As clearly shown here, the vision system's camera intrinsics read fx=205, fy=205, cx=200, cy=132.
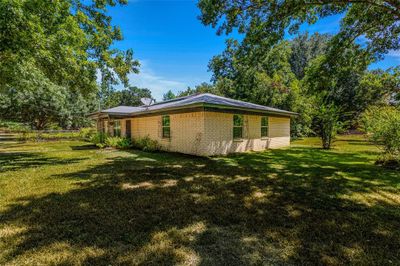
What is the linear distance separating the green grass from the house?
416 centimetres

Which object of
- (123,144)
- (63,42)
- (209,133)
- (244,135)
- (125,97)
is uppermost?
(125,97)

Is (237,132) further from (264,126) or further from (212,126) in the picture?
(264,126)

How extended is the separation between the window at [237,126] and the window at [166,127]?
386 cm

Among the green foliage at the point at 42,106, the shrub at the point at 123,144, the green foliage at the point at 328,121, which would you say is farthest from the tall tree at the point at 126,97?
the green foliage at the point at 328,121

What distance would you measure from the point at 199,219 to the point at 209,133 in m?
6.87

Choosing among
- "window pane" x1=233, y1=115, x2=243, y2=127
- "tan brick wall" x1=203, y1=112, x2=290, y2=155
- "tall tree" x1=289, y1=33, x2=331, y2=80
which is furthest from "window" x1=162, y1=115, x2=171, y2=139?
"tall tree" x1=289, y1=33, x2=331, y2=80

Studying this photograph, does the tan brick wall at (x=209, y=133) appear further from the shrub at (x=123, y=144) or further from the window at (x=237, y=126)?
the shrub at (x=123, y=144)

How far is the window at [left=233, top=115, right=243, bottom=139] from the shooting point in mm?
11620

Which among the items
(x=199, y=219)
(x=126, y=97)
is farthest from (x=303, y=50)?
(x=126, y=97)

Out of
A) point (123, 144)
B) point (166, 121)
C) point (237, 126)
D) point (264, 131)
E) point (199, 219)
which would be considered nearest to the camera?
point (199, 219)

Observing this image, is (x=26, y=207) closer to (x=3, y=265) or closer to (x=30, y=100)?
(x=3, y=265)

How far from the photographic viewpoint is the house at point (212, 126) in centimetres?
1012

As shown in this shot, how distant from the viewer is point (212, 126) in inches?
403

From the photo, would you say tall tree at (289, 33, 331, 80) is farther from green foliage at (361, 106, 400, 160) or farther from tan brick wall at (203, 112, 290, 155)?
green foliage at (361, 106, 400, 160)
